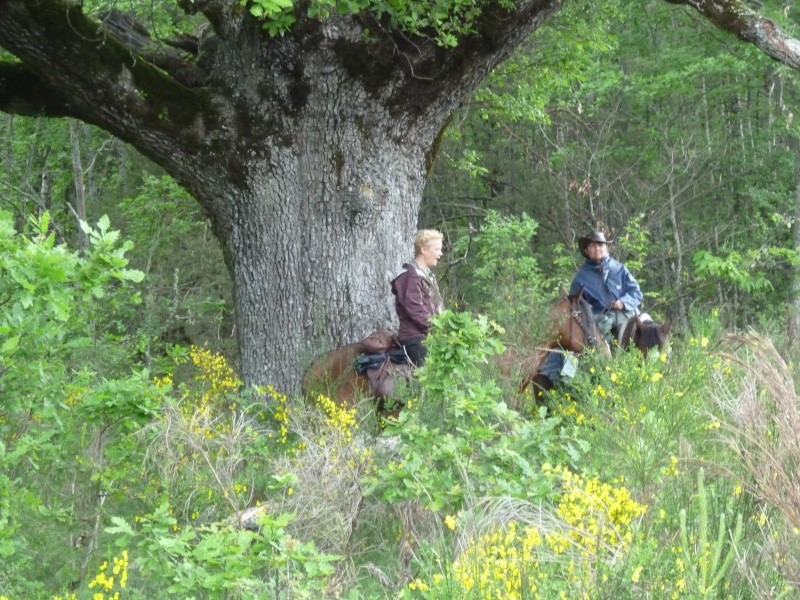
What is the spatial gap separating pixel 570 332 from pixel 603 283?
2.74 feet

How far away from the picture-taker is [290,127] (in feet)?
28.9

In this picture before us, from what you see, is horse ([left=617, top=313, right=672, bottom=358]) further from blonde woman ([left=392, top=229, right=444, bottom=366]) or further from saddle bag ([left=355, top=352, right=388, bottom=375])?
saddle bag ([left=355, top=352, right=388, bottom=375])

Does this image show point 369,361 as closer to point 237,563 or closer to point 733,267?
point 237,563

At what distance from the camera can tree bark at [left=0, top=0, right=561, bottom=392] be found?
8.57 meters

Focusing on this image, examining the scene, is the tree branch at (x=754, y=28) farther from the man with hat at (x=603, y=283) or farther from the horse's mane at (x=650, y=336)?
the horse's mane at (x=650, y=336)

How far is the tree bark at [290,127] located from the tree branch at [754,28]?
132 cm

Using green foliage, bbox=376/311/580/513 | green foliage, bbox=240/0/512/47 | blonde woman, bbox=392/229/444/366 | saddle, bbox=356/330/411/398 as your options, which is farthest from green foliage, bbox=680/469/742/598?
blonde woman, bbox=392/229/444/366

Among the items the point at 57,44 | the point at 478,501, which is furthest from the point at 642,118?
the point at 478,501

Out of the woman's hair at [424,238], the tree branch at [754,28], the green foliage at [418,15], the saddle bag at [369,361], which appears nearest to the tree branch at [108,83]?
the green foliage at [418,15]

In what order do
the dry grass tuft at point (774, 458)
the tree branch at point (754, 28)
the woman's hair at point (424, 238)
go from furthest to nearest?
the tree branch at point (754, 28) < the woman's hair at point (424, 238) < the dry grass tuft at point (774, 458)

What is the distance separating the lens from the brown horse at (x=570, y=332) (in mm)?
9047

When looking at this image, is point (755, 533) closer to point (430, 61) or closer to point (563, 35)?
point (430, 61)

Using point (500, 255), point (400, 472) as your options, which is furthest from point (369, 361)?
point (500, 255)

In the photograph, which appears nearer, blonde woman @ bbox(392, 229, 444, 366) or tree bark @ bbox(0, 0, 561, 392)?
blonde woman @ bbox(392, 229, 444, 366)
